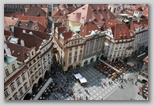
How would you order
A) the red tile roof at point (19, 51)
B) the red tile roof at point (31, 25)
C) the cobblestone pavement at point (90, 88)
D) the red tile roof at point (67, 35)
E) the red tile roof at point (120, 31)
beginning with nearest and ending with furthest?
1. the red tile roof at point (19, 51)
2. the cobblestone pavement at point (90, 88)
3. the red tile roof at point (67, 35)
4. the red tile roof at point (120, 31)
5. the red tile roof at point (31, 25)

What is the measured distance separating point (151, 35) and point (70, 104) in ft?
29.2

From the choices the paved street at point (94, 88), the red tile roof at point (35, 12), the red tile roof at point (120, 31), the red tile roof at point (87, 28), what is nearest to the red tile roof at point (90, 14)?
the red tile roof at point (87, 28)

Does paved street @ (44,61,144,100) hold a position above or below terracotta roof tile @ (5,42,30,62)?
below

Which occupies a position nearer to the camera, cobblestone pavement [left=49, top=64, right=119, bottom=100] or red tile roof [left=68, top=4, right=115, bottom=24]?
cobblestone pavement [left=49, top=64, right=119, bottom=100]

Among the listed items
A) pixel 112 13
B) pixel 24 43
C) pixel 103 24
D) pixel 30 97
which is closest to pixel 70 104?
pixel 30 97

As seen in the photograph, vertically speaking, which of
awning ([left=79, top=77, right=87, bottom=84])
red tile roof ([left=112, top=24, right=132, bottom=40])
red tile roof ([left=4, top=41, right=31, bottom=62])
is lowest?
awning ([left=79, top=77, right=87, bottom=84])

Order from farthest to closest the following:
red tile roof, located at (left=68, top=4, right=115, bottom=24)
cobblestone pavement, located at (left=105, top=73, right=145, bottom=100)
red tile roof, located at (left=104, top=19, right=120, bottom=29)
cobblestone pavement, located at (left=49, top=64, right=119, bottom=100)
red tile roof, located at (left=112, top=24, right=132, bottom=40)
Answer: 1. red tile roof, located at (left=68, top=4, right=115, bottom=24)
2. red tile roof, located at (left=104, top=19, right=120, bottom=29)
3. red tile roof, located at (left=112, top=24, right=132, bottom=40)
4. cobblestone pavement, located at (left=49, top=64, right=119, bottom=100)
5. cobblestone pavement, located at (left=105, top=73, right=145, bottom=100)

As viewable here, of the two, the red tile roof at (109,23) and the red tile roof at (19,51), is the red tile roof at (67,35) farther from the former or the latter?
the red tile roof at (109,23)

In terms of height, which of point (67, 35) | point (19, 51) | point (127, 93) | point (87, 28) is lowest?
point (127, 93)

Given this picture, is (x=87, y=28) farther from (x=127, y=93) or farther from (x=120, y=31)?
(x=127, y=93)

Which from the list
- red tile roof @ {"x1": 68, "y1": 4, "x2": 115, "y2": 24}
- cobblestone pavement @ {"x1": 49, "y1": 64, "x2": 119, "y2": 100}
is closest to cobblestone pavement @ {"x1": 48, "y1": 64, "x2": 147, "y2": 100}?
cobblestone pavement @ {"x1": 49, "y1": 64, "x2": 119, "y2": 100}

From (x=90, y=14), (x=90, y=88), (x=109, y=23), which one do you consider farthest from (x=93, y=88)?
(x=90, y=14)

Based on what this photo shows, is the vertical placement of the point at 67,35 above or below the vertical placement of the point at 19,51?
above

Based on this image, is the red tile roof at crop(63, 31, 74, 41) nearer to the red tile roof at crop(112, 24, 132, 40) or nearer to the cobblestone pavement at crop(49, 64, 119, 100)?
the cobblestone pavement at crop(49, 64, 119, 100)
